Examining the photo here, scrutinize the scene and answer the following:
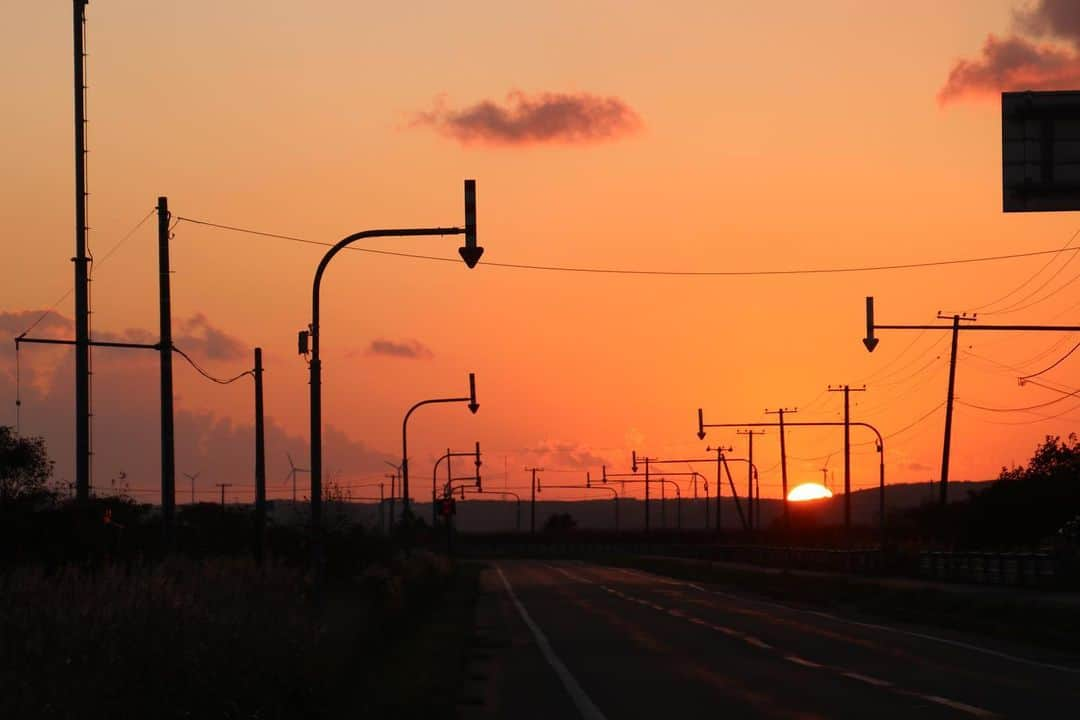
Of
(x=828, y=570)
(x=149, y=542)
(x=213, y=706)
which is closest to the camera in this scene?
(x=213, y=706)

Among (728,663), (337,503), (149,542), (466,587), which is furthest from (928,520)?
(728,663)

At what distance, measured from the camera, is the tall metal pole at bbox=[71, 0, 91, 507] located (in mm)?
28109

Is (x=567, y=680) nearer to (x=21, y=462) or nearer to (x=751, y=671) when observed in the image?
(x=751, y=671)

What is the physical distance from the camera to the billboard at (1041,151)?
1047 inches

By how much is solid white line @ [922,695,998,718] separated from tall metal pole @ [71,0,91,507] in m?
15.7

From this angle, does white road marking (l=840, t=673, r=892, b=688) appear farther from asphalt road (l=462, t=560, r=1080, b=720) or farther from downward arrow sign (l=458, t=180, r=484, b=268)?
downward arrow sign (l=458, t=180, r=484, b=268)

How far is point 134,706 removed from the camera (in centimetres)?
1392

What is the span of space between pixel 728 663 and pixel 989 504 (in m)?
57.5

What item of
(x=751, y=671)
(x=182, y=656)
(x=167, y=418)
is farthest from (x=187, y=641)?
(x=167, y=418)

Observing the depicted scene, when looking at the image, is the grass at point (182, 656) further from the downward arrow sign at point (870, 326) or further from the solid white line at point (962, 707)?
the downward arrow sign at point (870, 326)

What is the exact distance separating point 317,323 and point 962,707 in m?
14.1

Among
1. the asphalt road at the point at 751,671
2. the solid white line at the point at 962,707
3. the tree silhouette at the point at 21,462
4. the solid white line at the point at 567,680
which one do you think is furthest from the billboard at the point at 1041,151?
the tree silhouette at the point at 21,462

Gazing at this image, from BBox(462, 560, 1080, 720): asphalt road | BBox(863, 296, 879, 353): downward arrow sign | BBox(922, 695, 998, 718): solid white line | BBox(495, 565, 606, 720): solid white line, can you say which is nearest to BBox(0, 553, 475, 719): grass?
BBox(495, 565, 606, 720): solid white line

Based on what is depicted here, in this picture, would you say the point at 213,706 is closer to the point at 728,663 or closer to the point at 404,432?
the point at 728,663
